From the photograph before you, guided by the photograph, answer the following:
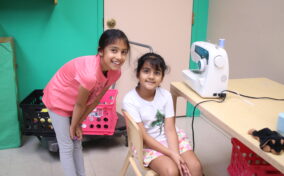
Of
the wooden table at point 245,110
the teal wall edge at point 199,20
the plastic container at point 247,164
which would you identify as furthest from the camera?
the teal wall edge at point 199,20

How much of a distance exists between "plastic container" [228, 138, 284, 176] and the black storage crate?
4.37 ft

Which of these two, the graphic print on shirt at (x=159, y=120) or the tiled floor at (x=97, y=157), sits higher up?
the graphic print on shirt at (x=159, y=120)

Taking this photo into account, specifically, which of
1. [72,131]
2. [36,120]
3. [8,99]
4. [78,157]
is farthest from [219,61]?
[8,99]

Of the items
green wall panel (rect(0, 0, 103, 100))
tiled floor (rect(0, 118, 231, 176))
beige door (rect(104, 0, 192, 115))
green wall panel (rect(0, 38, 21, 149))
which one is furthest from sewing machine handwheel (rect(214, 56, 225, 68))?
green wall panel (rect(0, 38, 21, 149))

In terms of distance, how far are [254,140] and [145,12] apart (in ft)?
6.00

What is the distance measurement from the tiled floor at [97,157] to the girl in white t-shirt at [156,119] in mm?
619

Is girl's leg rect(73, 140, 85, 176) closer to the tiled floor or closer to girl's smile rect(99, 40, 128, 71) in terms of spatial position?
the tiled floor

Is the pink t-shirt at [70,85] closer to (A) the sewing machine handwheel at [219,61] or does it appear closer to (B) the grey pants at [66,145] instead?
(B) the grey pants at [66,145]

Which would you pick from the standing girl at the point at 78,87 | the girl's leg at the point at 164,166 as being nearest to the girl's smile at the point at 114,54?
the standing girl at the point at 78,87

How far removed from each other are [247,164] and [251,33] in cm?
114

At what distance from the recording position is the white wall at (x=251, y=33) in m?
2.14

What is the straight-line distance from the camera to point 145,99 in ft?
5.35

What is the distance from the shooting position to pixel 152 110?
1608 millimetres

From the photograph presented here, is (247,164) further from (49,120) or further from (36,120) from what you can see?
(36,120)
